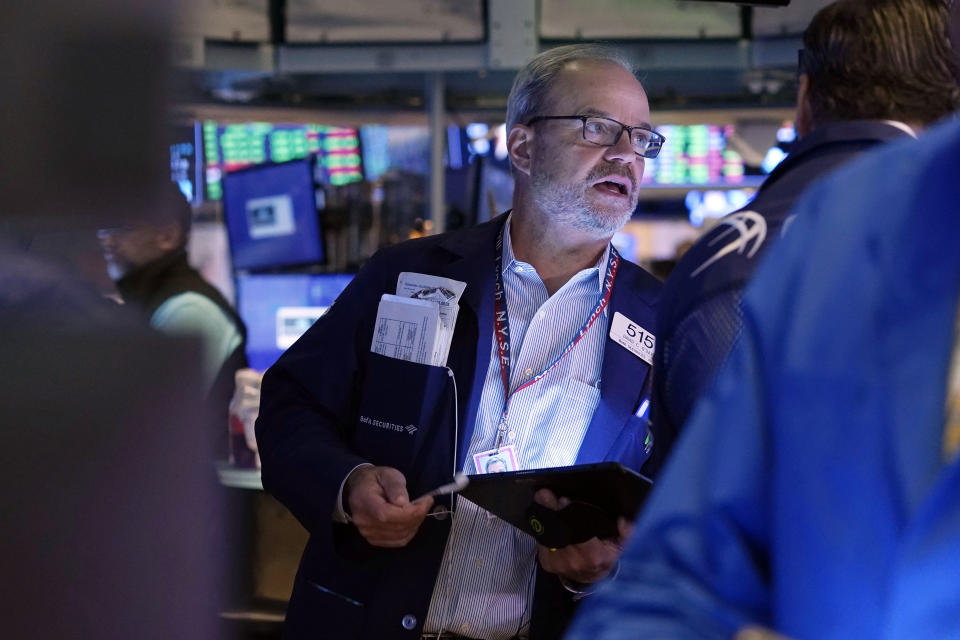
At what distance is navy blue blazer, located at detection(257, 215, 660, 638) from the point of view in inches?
84.9

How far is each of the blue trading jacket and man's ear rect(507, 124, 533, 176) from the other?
4.21 feet

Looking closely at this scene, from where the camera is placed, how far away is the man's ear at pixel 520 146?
2.71 metres

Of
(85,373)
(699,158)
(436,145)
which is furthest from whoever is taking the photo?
(699,158)

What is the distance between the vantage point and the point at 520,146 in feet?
9.02

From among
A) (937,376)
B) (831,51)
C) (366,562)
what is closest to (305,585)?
(366,562)

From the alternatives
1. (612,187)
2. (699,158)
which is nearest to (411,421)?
(612,187)

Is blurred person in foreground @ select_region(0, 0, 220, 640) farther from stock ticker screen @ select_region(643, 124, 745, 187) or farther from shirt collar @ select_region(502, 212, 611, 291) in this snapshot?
stock ticker screen @ select_region(643, 124, 745, 187)

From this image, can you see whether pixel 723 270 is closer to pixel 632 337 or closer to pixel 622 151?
pixel 632 337

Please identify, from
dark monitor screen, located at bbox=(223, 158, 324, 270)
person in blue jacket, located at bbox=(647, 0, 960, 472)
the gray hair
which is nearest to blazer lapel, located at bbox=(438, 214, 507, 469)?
the gray hair

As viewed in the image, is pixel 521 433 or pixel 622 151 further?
pixel 622 151

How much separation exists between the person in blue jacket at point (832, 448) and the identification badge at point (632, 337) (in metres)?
1.50

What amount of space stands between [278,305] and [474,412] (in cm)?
359

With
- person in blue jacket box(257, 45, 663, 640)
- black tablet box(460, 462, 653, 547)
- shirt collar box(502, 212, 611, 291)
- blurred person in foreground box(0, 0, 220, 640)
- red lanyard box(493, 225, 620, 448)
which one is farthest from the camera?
shirt collar box(502, 212, 611, 291)

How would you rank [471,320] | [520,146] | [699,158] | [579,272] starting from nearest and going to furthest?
[471,320]
[579,272]
[520,146]
[699,158]
